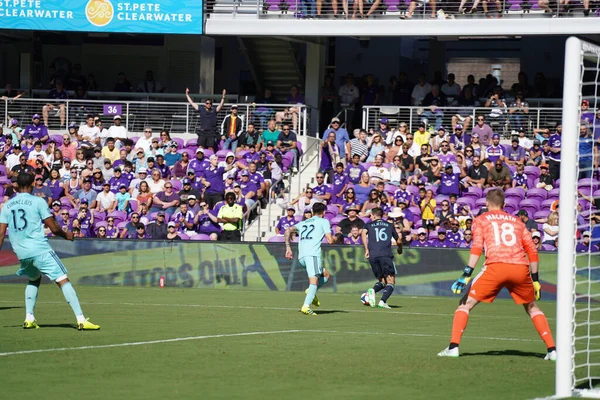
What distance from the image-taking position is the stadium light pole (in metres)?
9.12

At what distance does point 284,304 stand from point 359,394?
35.2ft

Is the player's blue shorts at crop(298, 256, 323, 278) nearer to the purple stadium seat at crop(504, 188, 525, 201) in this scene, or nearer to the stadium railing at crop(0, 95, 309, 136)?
the purple stadium seat at crop(504, 188, 525, 201)

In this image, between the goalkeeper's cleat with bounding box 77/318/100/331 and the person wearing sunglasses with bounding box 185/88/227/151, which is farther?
the person wearing sunglasses with bounding box 185/88/227/151

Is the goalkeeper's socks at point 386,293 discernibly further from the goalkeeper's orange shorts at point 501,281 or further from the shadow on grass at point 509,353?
the goalkeeper's orange shorts at point 501,281

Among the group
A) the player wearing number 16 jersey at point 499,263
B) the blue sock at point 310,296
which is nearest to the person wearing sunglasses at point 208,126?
the blue sock at point 310,296

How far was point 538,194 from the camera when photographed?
2503 centimetres

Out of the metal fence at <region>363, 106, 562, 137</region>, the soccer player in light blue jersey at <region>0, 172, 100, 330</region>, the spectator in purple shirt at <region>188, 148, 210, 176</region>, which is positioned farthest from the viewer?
the metal fence at <region>363, 106, 562, 137</region>

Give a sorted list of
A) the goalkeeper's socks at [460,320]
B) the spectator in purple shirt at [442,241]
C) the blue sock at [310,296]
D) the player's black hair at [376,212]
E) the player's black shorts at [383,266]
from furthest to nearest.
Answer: the spectator in purple shirt at [442,241], the player's black shorts at [383,266], the player's black hair at [376,212], the blue sock at [310,296], the goalkeeper's socks at [460,320]

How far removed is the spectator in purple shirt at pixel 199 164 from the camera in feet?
90.8

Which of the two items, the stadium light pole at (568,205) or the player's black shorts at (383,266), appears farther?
the player's black shorts at (383,266)

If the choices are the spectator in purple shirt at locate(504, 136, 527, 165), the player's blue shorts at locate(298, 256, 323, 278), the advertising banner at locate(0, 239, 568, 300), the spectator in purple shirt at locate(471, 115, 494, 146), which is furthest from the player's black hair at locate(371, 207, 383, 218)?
the spectator in purple shirt at locate(471, 115, 494, 146)

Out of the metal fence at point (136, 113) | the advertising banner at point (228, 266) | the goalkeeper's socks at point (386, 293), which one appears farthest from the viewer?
the metal fence at point (136, 113)

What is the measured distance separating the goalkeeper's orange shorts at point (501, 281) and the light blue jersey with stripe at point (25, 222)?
526 centimetres

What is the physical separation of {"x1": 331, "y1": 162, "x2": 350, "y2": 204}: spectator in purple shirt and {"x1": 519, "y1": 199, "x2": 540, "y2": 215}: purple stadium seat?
4.31 metres
